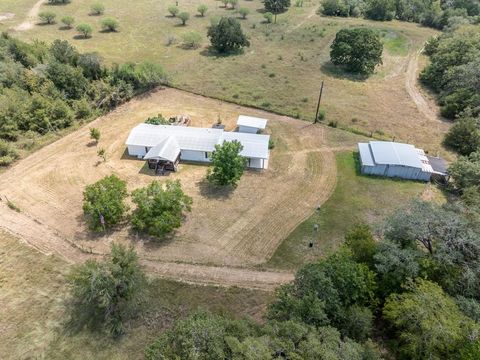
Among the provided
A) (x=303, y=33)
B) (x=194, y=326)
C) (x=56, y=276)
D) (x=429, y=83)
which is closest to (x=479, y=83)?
(x=429, y=83)

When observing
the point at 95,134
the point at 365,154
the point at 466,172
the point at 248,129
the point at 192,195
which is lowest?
the point at 192,195

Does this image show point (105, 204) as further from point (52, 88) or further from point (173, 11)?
point (173, 11)

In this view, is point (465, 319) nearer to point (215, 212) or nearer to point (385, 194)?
point (385, 194)

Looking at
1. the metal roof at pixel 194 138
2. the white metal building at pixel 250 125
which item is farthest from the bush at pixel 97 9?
the white metal building at pixel 250 125

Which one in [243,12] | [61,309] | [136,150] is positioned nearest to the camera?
[61,309]

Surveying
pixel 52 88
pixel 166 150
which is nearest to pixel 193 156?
pixel 166 150

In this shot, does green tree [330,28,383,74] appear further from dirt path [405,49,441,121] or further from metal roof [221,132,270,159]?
metal roof [221,132,270,159]

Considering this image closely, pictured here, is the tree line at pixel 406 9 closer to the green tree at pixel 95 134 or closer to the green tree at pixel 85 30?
the green tree at pixel 85 30
